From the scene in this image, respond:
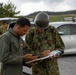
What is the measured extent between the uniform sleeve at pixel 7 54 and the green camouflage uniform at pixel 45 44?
A: 0.68 meters

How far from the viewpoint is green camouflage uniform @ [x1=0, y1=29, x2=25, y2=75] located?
410cm

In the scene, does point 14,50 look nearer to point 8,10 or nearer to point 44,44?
point 44,44

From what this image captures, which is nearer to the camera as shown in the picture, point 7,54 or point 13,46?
point 7,54

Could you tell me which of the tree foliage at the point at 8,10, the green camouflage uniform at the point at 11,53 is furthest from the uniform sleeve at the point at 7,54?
the tree foliage at the point at 8,10

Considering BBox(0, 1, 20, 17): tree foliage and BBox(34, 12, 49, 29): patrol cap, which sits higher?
BBox(34, 12, 49, 29): patrol cap

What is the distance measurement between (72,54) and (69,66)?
8.57 ft

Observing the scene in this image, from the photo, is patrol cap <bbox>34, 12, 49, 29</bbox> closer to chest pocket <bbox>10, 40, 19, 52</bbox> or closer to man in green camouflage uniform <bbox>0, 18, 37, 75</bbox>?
man in green camouflage uniform <bbox>0, 18, 37, 75</bbox>

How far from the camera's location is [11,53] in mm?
4141

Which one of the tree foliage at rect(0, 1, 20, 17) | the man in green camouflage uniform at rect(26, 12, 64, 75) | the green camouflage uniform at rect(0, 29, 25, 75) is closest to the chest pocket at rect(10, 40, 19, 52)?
the green camouflage uniform at rect(0, 29, 25, 75)

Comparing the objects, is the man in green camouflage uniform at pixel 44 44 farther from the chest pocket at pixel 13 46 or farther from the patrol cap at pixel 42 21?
the chest pocket at pixel 13 46

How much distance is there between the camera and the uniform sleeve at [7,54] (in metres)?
4.09

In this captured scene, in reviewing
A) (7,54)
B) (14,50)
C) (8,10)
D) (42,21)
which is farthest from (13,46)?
(8,10)

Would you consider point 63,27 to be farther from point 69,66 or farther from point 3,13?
point 3,13

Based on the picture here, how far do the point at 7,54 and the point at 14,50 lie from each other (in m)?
0.13
